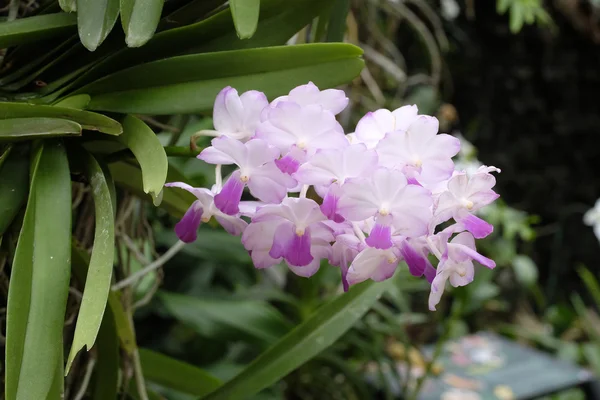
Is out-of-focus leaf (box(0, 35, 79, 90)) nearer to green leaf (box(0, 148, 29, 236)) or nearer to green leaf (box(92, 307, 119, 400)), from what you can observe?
green leaf (box(0, 148, 29, 236))

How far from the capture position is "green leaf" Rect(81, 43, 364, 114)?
37 cm

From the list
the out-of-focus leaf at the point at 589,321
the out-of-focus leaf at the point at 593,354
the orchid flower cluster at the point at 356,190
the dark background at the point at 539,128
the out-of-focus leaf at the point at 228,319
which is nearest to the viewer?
the orchid flower cluster at the point at 356,190

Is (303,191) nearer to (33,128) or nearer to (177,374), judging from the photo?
(33,128)

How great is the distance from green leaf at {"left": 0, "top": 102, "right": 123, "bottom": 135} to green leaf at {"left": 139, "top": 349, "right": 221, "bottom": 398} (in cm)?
29

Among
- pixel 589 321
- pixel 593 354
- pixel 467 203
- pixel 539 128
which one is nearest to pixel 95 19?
pixel 467 203

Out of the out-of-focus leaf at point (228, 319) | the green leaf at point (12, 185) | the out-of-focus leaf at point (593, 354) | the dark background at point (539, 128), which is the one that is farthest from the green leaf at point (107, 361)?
the dark background at point (539, 128)

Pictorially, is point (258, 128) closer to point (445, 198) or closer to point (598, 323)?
point (445, 198)

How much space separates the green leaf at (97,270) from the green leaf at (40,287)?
17 millimetres

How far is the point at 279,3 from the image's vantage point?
398mm

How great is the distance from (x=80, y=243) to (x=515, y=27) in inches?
51.4

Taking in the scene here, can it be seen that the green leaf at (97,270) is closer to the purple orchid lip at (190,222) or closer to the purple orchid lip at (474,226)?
the purple orchid lip at (190,222)

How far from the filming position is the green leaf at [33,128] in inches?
12.9

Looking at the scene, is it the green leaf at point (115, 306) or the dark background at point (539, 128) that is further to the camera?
the dark background at point (539, 128)

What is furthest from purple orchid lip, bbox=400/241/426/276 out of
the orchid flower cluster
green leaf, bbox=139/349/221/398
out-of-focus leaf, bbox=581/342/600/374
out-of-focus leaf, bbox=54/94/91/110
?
out-of-focus leaf, bbox=581/342/600/374
